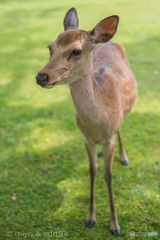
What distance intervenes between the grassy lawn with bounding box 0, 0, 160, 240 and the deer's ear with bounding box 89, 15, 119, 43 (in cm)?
189

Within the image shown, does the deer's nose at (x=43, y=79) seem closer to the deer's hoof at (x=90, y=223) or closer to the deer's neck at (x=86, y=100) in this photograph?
the deer's neck at (x=86, y=100)

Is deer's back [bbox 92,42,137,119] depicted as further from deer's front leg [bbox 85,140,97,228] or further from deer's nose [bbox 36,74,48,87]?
deer's nose [bbox 36,74,48,87]

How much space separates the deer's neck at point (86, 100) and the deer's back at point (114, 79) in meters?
0.18

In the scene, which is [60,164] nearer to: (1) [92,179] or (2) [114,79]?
(1) [92,179]

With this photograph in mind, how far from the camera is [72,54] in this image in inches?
87.1

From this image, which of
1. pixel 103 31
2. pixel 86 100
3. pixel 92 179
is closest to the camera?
pixel 103 31

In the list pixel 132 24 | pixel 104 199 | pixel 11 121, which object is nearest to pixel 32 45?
pixel 132 24

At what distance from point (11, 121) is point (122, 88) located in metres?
2.63

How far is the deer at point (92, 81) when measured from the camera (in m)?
2.19

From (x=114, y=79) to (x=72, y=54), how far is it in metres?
1.02

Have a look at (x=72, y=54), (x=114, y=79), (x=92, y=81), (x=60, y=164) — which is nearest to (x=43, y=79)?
(x=72, y=54)

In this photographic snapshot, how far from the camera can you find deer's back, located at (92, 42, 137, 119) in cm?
286

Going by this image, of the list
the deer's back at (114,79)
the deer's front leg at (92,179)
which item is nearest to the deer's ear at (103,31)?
the deer's back at (114,79)

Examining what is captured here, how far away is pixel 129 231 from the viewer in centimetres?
288
